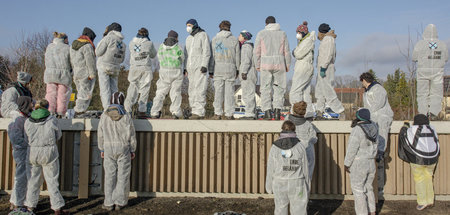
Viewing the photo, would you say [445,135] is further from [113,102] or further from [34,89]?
[34,89]

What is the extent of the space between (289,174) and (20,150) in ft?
15.2

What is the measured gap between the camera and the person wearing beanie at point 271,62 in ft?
28.4

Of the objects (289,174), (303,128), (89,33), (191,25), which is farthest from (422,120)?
(89,33)

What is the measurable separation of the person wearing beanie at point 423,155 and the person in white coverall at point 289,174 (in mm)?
2996

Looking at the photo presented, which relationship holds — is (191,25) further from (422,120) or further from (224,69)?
(422,120)

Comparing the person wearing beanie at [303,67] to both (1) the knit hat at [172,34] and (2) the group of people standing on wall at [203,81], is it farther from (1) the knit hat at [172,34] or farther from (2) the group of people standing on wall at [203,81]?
(1) the knit hat at [172,34]

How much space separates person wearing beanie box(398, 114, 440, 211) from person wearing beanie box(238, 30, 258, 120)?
3.26 meters

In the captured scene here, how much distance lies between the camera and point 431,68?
8930 millimetres

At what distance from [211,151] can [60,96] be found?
361cm

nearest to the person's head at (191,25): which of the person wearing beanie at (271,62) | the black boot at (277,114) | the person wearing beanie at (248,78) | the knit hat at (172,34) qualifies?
the knit hat at (172,34)

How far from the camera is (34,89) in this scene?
23109 millimetres

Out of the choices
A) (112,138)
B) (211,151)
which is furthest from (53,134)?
(211,151)

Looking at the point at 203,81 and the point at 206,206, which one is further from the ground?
the point at 203,81

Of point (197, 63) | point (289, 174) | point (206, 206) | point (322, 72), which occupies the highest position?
point (197, 63)
